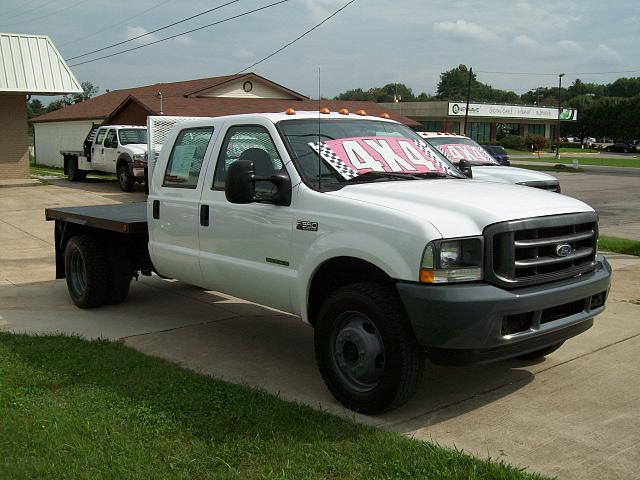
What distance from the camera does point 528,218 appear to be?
437 centimetres

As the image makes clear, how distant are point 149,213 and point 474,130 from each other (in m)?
78.5

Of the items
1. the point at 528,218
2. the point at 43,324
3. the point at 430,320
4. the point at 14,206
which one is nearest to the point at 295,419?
the point at 430,320

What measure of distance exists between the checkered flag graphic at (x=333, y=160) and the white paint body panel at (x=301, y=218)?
7.9 inches

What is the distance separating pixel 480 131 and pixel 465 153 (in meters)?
71.6

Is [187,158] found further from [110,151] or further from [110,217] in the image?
[110,151]

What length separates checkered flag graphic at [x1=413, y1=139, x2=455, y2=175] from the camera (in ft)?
19.0

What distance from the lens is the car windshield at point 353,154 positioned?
5.14 meters

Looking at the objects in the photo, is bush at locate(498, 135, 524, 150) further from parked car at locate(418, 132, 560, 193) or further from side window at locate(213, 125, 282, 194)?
side window at locate(213, 125, 282, 194)

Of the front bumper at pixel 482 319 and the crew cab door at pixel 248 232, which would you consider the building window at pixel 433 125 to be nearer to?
the crew cab door at pixel 248 232

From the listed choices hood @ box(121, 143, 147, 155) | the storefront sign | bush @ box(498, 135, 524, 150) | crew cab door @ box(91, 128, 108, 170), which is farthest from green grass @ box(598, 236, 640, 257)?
bush @ box(498, 135, 524, 150)

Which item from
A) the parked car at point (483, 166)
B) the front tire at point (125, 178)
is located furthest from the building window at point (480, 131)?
the parked car at point (483, 166)

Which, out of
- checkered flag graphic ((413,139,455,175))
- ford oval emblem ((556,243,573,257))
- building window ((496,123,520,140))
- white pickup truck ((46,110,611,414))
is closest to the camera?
white pickup truck ((46,110,611,414))

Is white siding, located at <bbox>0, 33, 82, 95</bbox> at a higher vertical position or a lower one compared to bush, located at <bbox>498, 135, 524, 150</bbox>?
higher

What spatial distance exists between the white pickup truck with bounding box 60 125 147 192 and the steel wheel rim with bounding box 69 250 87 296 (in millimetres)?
13131
